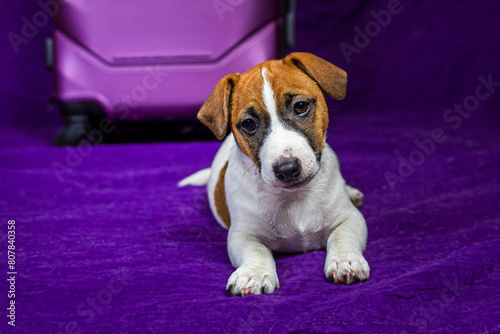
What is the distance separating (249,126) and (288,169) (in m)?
0.30

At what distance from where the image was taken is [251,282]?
1.93 meters

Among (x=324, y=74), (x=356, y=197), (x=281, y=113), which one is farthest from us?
(x=356, y=197)

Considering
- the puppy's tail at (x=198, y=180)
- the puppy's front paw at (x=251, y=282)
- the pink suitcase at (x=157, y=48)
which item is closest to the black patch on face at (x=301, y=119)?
the puppy's front paw at (x=251, y=282)

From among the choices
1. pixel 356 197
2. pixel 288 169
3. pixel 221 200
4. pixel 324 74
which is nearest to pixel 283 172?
pixel 288 169

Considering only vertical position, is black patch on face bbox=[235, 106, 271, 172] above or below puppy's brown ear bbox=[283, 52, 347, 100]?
below

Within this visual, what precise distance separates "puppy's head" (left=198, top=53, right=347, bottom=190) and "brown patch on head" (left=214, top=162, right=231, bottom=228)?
45 cm

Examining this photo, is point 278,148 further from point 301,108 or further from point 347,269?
point 347,269

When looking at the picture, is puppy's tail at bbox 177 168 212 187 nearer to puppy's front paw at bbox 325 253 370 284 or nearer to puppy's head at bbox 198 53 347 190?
puppy's head at bbox 198 53 347 190

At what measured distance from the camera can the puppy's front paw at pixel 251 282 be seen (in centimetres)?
191

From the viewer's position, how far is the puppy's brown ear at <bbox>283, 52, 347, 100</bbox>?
2.26 m

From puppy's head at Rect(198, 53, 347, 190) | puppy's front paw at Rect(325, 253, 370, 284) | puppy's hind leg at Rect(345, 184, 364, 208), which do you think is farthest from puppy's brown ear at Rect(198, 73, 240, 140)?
puppy's hind leg at Rect(345, 184, 364, 208)

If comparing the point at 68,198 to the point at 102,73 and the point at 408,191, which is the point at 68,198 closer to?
the point at 102,73

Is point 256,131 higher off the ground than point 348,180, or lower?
higher

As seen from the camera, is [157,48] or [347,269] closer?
[347,269]
